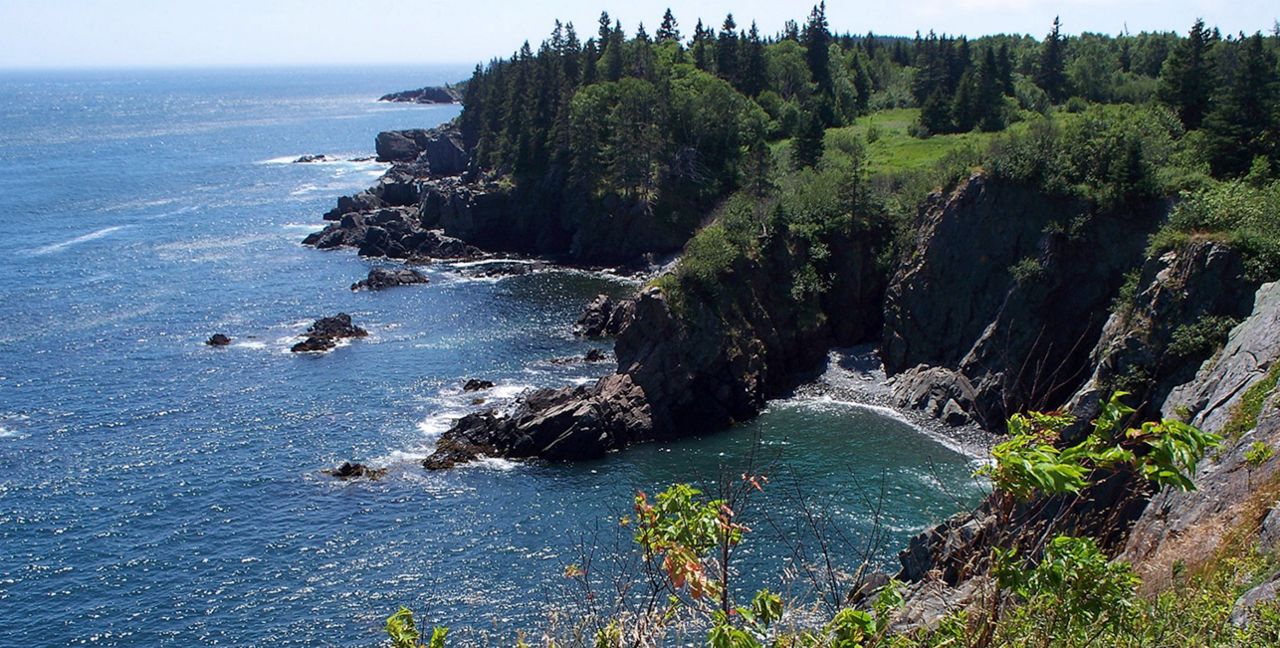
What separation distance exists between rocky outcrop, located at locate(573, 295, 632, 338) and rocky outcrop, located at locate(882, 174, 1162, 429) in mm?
22082

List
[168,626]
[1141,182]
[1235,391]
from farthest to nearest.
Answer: [1141,182], [168,626], [1235,391]

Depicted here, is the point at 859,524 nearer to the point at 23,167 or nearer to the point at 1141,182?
the point at 1141,182

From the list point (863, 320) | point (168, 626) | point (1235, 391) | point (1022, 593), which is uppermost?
point (1022, 593)

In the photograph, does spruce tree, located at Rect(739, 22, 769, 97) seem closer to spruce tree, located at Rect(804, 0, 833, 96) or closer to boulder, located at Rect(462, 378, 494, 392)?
spruce tree, located at Rect(804, 0, 833, 96)

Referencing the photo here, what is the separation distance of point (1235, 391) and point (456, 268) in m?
83.3

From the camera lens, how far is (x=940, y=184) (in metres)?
69.7

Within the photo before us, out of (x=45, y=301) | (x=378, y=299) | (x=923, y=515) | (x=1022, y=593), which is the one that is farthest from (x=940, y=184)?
(x=45, y=301)

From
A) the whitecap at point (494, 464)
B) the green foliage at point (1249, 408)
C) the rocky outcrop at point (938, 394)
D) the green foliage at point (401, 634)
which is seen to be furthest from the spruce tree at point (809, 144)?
the green foliage at point (401, 634)

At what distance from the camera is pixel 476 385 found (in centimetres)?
6900

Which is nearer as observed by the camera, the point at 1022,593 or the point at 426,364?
the point at 1022,593

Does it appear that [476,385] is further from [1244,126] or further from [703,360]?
[1244,126]

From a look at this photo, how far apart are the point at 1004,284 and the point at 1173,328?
16457 millimetres

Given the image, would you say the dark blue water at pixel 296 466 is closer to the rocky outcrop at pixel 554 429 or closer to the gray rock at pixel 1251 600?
the rocky outcrop at pixel 554 429

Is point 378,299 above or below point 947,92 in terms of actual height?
below
